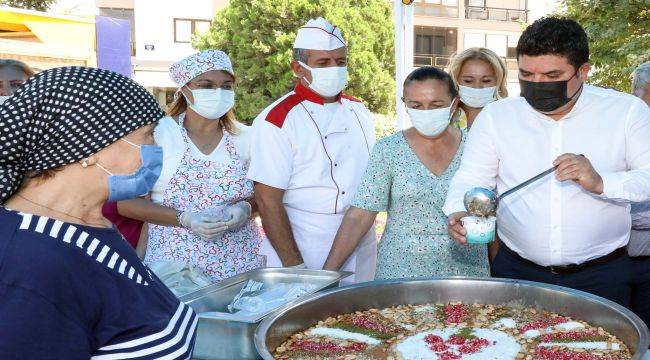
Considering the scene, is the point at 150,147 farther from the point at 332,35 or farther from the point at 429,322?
the point at 332,35

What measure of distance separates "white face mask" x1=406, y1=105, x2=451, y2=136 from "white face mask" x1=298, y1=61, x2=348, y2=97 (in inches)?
27.1

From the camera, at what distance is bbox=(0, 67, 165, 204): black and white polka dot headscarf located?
129 cm

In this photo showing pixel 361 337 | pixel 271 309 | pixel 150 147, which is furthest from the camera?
pixel 361 337

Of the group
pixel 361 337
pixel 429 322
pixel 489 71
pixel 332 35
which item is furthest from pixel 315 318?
pixel 489 71

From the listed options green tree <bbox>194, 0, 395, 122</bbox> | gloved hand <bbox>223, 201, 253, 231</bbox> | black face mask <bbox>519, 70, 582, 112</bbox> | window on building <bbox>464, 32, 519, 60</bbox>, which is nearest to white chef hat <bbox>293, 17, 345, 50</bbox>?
gloved hand <bbox>223, 201, 253, 231</bbox>

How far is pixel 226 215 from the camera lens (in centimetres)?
273

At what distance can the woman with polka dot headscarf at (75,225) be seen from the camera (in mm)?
1203

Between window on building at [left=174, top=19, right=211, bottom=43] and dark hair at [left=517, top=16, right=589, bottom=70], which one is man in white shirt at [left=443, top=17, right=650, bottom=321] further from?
A: window on building at [left=174, top=19, right=211, bottom=43]

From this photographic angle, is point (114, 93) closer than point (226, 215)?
Yes

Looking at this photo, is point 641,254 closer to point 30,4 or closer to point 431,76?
point 431,76

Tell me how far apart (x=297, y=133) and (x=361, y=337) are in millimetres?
1336

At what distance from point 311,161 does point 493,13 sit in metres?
28.3

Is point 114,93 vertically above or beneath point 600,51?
beneath

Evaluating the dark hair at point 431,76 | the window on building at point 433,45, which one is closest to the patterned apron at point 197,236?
the dark hair at point 431,76
